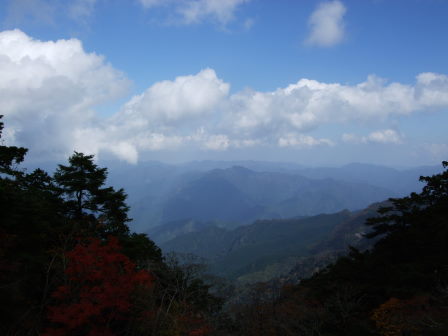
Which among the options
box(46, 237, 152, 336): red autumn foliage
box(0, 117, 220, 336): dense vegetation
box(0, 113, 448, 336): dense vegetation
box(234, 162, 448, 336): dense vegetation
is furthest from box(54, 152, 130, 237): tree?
box(234, 162, 448, 336): dense vegetation

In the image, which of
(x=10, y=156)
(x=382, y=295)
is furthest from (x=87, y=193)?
(x=382, y=295)

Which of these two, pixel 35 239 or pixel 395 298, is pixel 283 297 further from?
pixel 35 239

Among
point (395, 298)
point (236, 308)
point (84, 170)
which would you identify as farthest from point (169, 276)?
point (395, 298)

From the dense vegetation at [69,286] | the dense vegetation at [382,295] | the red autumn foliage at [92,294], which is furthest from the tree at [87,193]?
the dense vegetation at [382,295]

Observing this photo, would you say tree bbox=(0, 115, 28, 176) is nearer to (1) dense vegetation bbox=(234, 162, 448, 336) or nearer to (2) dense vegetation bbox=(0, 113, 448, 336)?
(2) dense vegetation bbox=(0, 113, 448, 336)

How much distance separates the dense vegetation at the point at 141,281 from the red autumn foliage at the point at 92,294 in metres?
0.06

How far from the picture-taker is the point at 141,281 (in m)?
17.3

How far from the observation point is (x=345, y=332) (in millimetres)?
19500

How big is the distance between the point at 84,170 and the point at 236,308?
18.6m

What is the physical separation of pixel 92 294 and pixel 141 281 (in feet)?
8.85

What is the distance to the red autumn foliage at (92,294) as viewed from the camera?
14.6 m

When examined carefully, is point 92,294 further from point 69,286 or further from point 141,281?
point 141,281

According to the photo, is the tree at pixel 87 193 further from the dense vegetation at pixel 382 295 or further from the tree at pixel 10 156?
the dense vegetation at pixel 382 295

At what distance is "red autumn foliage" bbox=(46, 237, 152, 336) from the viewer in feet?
47.9
